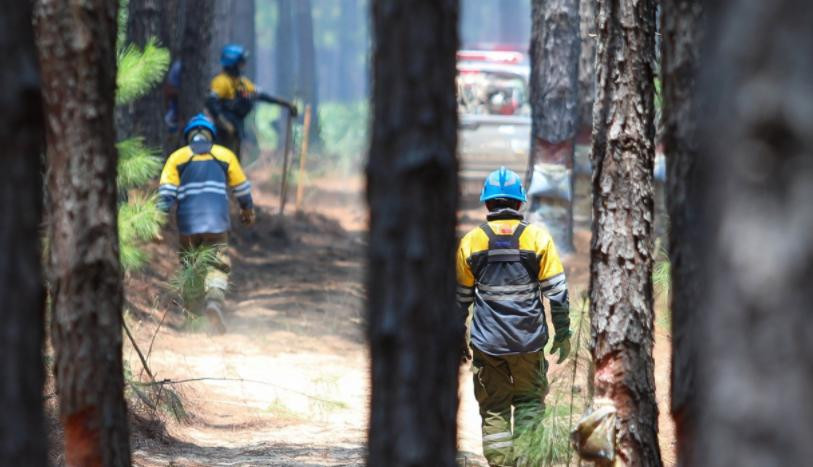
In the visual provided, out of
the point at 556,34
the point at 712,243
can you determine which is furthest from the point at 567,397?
the point at 556,34

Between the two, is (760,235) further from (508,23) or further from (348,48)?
(348,48)

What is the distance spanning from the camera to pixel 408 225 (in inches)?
139

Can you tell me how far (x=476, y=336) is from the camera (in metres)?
6.78

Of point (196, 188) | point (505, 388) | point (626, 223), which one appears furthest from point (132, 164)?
point (626, 223)

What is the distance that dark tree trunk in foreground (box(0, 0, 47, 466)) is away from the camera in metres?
3.04

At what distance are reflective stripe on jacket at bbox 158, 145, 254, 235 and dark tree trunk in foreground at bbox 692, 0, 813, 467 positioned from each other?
364 inches

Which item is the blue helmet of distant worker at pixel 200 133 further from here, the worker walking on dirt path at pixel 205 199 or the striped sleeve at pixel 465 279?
the striped sleeve at pixel 465 279

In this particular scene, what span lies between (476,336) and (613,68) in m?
1.62

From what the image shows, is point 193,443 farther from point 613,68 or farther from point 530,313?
point 613,68

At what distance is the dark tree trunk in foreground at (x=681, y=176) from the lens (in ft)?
13.4

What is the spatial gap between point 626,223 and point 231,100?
9605 millimetres

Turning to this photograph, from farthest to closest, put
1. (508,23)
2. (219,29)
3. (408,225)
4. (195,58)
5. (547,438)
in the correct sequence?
(508,23) < (219,29) < (195,58) < (547,438) < (408,225)

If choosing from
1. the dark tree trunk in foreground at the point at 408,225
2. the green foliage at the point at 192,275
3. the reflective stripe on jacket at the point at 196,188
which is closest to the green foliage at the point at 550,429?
the dark tree trunk in foreground at the point at 408,225

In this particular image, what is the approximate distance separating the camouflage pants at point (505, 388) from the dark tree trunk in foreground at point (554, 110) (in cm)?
732
